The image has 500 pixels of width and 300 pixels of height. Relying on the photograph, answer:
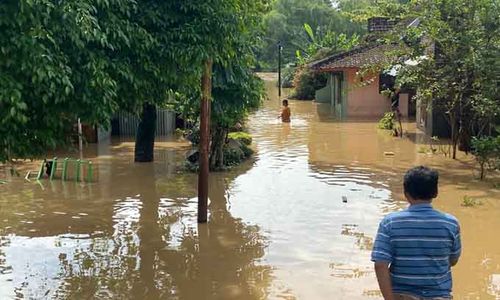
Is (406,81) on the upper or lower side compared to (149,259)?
upper

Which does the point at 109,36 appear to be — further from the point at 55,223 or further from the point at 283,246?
the point at 55,223

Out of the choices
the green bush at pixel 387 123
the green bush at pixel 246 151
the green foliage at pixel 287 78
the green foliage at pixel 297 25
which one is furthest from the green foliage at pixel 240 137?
the green foliage at pixel 297 25

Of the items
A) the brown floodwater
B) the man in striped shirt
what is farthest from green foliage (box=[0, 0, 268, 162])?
the man in striped shirt

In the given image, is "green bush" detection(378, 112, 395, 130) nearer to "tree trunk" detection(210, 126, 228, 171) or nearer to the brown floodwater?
the brown floodwater

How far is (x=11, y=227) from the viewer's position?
34.4ft

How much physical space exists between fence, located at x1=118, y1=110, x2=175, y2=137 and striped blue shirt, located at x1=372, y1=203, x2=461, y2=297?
20639mm

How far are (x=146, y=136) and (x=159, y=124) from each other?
690 centimetres

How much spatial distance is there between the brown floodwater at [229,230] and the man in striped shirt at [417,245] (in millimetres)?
3395

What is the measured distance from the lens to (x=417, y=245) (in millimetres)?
3830

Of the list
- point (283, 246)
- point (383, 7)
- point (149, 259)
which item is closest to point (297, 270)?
point (283, 246)

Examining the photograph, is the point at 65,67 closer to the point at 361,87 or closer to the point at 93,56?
the point at 93,56

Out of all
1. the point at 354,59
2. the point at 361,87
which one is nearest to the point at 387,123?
the point at 361,87

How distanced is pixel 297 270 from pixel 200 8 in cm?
368

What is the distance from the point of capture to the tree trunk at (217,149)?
15648 millimetres
